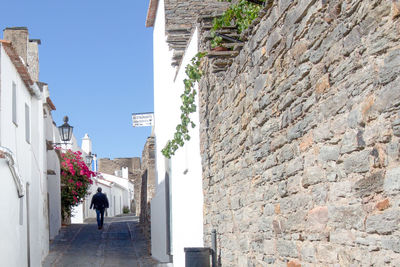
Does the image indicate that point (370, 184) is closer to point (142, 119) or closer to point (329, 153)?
point (329, 153)

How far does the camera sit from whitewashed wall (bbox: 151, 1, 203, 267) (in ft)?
31.1

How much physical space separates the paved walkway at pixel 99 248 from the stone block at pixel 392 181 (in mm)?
12471

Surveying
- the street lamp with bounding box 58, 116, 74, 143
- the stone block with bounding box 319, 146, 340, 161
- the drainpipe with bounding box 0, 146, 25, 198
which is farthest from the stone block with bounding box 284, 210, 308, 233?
the street lamp with bounding box 58, 116, 74, 143

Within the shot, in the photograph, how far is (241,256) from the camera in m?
6.49

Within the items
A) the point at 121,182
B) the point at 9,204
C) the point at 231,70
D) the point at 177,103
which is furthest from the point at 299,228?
the point at 121,182

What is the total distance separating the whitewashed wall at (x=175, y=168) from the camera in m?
9.47

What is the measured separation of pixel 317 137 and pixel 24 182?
1216cm

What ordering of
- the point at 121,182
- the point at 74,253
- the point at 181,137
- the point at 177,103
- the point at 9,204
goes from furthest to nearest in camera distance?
the point at 121,182
the point at 74,253
the point at 9,204
the point at 177,103
the point at 181,137

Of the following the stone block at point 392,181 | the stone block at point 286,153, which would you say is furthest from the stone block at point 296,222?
the stone block at point 392,181

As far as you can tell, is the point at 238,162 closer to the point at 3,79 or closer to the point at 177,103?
the point at 177,103

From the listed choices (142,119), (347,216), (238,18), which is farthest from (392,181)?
(142,119)

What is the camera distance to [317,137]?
4.19 meters

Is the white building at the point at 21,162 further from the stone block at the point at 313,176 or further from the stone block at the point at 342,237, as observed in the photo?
the stone block at the point at 342,237

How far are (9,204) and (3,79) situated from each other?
2547 mm
